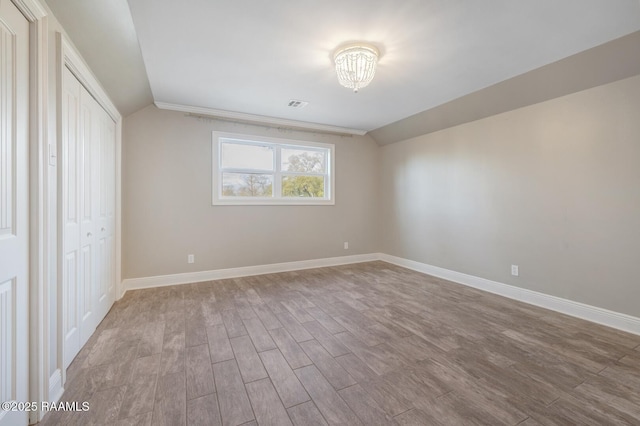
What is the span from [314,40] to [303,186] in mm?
2661

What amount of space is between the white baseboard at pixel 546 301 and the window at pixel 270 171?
2.24 meters

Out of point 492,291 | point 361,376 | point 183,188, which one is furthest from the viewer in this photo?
point 183,188

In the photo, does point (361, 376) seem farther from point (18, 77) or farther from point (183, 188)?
point (183, 188)

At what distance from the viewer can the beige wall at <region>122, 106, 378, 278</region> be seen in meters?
3.47

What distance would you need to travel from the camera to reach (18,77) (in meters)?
1.28

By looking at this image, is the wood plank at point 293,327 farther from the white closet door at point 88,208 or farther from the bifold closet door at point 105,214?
the bifold closet door at point 105,214

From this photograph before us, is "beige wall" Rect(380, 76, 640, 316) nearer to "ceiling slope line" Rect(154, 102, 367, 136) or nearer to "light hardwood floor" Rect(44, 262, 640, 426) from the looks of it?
"light hardwood floor" Rect(44, 262, 640, 426)

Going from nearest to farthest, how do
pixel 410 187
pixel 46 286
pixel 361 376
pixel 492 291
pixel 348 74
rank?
pixel 46 286 → pixel 361 376 → pixel 348 74 → pixel 492 291 → pixel 410 187

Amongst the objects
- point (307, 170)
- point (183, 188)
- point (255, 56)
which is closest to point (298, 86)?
point (255, 56)

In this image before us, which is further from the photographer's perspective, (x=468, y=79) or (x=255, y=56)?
(x=468, y=79)

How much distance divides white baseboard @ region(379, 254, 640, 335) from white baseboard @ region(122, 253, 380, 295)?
54.0 inches

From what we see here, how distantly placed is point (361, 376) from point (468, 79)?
302 centimetres

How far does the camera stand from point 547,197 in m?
2.94

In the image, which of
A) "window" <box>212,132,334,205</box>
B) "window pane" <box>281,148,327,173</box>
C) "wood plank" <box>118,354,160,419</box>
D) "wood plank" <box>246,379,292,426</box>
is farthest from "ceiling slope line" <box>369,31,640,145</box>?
"wood plank" <box>118,354,160,419</box>
